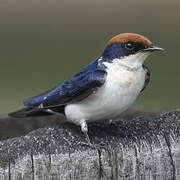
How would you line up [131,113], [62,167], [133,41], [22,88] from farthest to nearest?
[22,88] → [131,113] → [133,41] → [62,167]

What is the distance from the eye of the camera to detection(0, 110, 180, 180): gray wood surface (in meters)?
2.94

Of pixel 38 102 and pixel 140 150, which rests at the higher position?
pixel 38 102

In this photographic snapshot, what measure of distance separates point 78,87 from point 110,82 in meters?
0.23

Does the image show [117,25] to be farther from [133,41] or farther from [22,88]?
[133,41]

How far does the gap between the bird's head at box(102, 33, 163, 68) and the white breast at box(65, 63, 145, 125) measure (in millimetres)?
52

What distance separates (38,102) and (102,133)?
23.4 inches

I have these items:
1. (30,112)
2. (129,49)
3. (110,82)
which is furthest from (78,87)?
(30,112)

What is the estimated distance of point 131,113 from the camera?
4.88 m

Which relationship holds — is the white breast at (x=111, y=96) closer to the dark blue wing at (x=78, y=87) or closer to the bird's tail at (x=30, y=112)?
the dark blue wing at (x=78, y=87)

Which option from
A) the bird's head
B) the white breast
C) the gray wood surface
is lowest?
the gray wood surface

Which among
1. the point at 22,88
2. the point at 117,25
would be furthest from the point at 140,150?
the point at 117,25

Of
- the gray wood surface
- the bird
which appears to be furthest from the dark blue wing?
the gray wood surface

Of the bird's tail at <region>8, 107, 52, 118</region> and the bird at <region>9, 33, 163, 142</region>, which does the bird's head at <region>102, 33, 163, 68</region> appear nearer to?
the bird at <region>9, 33, 163, 142</region>

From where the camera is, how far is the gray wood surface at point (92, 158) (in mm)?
2943
